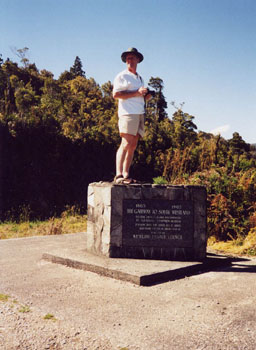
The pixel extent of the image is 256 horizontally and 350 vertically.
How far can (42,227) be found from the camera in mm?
7000

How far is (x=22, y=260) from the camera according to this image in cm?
438

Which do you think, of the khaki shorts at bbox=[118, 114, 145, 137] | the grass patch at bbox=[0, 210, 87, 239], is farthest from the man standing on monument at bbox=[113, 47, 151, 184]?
the grass patch at bbox=[0, 210, 87, 239]

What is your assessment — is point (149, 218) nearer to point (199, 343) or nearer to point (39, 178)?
point (199, 343)

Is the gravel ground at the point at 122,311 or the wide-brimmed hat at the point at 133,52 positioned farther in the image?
the wide-brimmed hat at the point at 133,52

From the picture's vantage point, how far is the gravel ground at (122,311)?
7.06 feet

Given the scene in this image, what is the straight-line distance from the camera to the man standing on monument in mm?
4500

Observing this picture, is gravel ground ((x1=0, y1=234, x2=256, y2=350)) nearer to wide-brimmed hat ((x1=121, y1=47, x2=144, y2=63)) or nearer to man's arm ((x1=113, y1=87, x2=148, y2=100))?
man's arm ((x1=113, y1=87, x2=148, y2=100))

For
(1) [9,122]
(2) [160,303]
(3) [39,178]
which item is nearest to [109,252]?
(2) [160,303]

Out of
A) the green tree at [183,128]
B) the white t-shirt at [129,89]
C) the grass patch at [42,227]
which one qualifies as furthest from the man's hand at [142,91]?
the green tree at [183,128]

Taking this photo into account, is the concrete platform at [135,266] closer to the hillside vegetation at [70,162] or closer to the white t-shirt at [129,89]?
the white t-shirt at [129,89]

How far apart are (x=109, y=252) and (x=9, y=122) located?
21.6ft

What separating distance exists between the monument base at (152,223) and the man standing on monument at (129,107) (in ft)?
1.25

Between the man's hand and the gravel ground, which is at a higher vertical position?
the man's hand

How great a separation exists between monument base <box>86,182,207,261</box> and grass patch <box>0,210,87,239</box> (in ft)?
8.51
